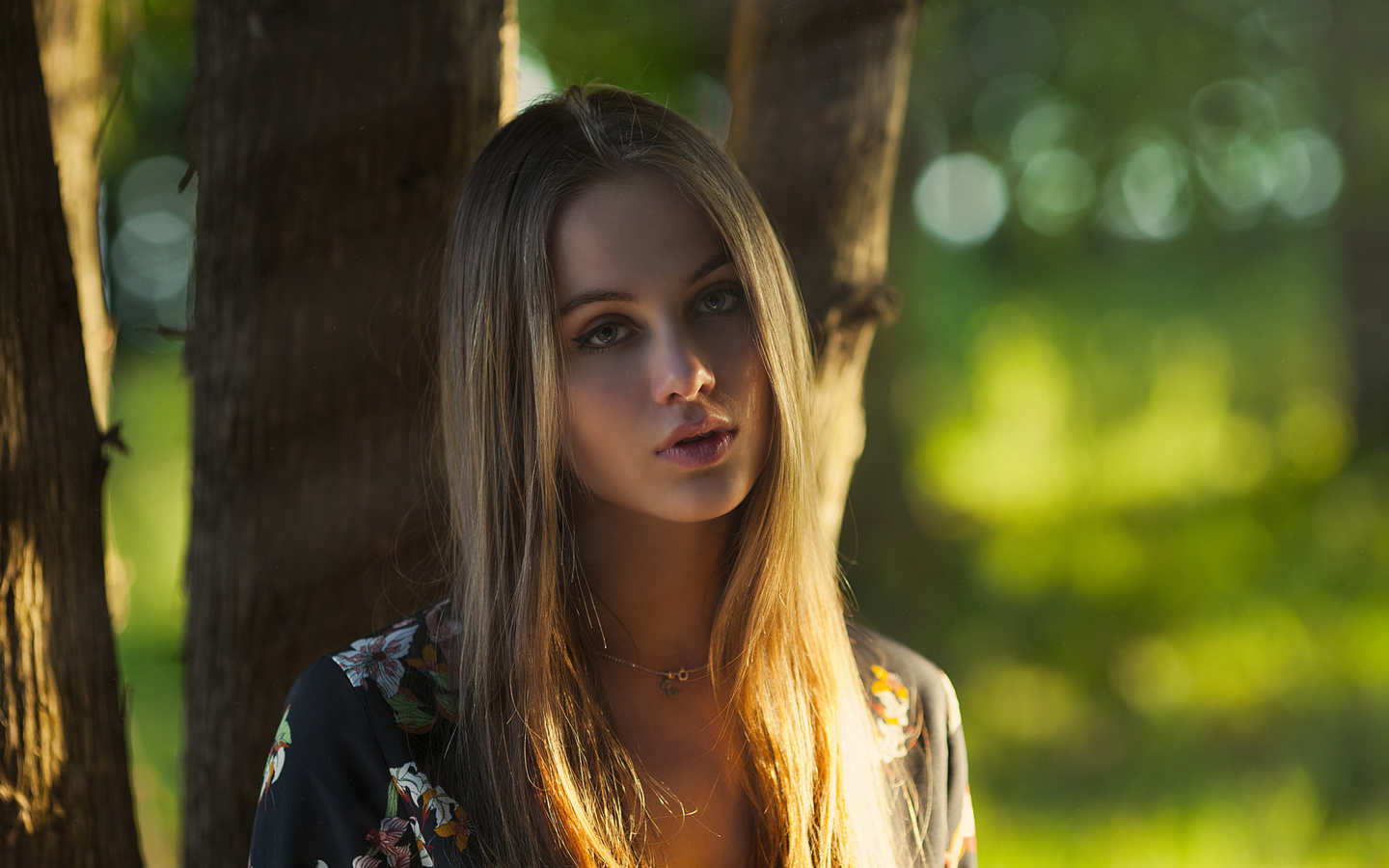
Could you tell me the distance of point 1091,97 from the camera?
2.97 meters

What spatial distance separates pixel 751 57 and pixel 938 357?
2027 millimetres

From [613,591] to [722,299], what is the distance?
1.25 feet

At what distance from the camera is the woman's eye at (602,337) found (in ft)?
3.10

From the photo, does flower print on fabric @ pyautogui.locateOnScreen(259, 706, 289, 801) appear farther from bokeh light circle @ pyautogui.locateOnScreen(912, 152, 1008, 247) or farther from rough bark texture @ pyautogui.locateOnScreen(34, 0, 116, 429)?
bokeh light circle @ pyautogui.locateOnScreen(912, 152, 1008, 247)

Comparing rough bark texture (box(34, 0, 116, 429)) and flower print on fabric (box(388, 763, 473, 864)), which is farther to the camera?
rough bark texture (box(34, 0, 116, 429))

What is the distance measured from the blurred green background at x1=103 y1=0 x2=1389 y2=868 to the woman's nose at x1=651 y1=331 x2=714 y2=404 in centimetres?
149

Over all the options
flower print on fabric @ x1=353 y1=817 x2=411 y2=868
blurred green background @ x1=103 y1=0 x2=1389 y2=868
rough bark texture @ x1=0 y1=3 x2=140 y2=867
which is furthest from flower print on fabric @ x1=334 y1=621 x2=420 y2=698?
blurred green background @ x1=103 y1=0 x2=1389 y2=868

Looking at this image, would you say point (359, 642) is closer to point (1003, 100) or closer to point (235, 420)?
point (235, 420)

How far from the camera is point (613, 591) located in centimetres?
109

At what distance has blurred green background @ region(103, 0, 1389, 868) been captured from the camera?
105 inches

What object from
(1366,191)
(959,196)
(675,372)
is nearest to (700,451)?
(675,372)

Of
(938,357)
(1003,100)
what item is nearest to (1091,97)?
(1003,100)

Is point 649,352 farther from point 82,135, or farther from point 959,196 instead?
point 959,196

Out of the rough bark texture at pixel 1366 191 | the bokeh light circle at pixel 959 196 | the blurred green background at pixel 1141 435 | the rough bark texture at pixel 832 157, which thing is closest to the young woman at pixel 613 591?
the rough bark texture at pixel 832 157
